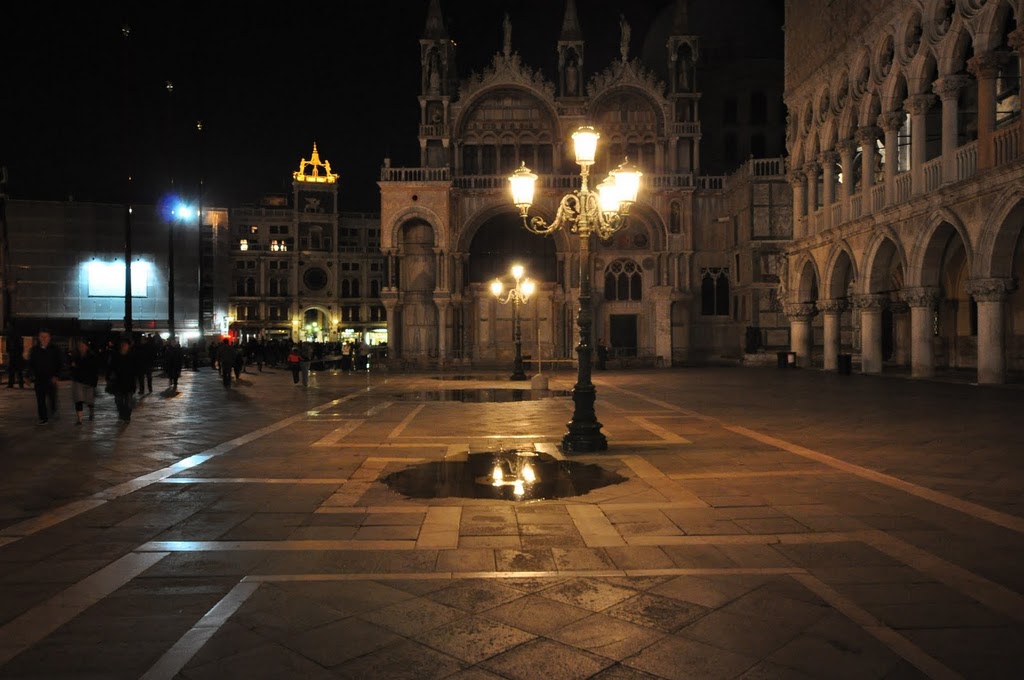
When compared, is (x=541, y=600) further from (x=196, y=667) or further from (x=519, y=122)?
(x=519, y=122)

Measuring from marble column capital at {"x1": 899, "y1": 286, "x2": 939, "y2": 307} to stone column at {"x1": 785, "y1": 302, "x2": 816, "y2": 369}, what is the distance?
9118 mm

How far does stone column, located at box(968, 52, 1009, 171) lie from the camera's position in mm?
20516

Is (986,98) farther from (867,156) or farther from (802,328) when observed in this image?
(802,328)

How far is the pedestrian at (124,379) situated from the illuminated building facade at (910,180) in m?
21.4

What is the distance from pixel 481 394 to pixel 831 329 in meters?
17.4

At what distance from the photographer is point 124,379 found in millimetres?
14969

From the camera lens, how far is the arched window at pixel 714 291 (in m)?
43.6

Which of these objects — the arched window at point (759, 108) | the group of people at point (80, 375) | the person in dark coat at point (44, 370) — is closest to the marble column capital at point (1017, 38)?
the group of people at point (80, 375)

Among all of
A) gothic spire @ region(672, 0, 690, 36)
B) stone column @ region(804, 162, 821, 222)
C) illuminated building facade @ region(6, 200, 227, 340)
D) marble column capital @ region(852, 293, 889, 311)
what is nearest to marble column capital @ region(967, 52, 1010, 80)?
marble column capital @ region(852, 293, 889, 311)

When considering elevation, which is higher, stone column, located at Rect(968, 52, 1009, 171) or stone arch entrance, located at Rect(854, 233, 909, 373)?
stone column, located at Rect(968, 52, 1009, 171)

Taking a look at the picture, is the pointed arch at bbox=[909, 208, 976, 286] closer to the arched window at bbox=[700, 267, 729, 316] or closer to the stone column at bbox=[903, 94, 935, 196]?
the stone column at bbox=[903, 94, 935, 196]

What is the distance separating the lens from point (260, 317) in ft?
268

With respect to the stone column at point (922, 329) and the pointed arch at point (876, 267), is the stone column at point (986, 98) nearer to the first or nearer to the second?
the stone column at point (922, 329)

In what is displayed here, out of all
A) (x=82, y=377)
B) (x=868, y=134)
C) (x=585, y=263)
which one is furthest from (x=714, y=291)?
(x=82, y=377)
